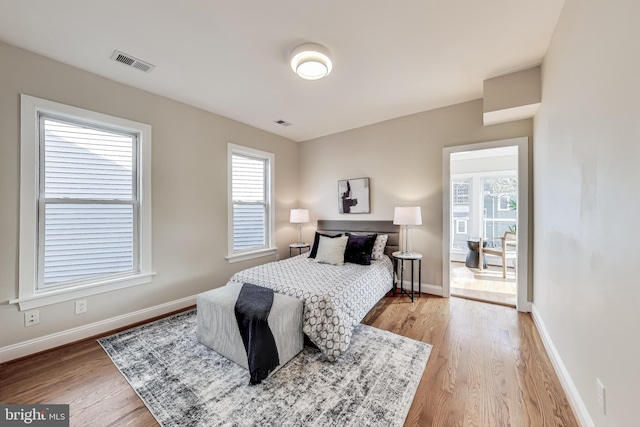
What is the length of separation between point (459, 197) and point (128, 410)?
663cm

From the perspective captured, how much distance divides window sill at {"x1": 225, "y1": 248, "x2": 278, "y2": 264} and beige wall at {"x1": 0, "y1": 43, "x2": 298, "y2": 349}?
0.08 m

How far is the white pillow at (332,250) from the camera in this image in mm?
3205

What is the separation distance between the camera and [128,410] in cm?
154

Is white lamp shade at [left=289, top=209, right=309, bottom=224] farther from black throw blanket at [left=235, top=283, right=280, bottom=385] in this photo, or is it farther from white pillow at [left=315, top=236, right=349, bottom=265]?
black throw blanket at [left=235, top=283, right=280, bottom=385]

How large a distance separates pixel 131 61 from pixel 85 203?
1464 millimetres

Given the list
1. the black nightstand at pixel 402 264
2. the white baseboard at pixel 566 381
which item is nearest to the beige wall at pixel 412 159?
the black nightstand at pixel 402 264

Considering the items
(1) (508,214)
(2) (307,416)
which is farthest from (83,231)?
(1) (508,214)

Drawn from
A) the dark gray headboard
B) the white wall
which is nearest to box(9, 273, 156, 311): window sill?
the dark gray headboard

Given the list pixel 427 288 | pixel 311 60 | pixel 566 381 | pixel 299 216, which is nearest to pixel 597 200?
pixel 566 381

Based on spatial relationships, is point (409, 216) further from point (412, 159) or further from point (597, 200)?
point (597, 200)

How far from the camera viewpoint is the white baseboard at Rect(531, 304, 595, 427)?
1359 mm

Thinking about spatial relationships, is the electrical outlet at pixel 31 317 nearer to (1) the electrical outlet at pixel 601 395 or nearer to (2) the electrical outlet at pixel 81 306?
(2) the electrical outlet at pixel 81 306

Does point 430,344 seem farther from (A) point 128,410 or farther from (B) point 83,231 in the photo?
(B) point 83,231

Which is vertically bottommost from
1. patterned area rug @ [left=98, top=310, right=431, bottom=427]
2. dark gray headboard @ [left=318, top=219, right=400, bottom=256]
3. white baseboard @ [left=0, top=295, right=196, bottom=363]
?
patterned area rug @ [left=98, top=310, right=431, bottom=427]
